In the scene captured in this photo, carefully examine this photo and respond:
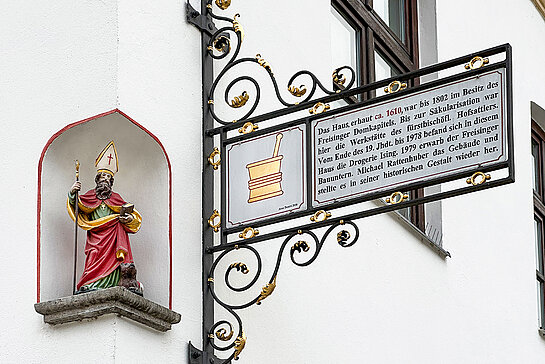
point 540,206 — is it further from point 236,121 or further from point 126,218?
point 126,218

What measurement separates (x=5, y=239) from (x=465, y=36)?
6.36 metres

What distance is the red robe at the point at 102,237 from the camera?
554cm

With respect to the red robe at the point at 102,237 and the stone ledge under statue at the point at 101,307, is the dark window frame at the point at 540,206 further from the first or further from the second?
the stone ledge under statue at the point at 101,307

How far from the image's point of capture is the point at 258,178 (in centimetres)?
591

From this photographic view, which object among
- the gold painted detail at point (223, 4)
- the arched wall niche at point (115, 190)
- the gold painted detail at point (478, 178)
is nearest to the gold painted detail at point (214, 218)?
the arched wall niche at point (115, 190)

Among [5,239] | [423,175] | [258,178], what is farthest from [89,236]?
[423,175]

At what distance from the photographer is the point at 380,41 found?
32.8 feet

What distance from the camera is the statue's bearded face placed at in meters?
5.68

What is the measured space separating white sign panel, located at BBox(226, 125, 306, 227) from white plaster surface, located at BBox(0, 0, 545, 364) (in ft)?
0.74

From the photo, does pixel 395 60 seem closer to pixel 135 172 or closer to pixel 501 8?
pixel 501 8

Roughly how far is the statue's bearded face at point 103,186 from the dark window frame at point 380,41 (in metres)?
3.23

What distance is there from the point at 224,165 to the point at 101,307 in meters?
1.09

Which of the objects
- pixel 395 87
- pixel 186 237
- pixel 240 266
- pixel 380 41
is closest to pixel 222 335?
pixel 240 266

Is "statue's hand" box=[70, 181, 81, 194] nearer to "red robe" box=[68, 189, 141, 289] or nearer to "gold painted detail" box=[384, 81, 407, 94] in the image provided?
"red robe" box=[68, 189, 141, 289]
